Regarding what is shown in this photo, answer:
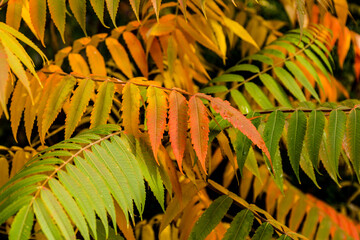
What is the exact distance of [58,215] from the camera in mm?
811

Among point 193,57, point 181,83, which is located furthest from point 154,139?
point 181,83

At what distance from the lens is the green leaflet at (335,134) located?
1.12 metres

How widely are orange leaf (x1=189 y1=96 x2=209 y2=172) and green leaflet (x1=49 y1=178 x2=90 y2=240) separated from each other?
29cm

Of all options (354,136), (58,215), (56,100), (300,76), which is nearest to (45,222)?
(58,215)

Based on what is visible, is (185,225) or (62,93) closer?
(62,93)

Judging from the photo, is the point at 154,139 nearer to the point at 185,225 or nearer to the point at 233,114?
the point at 233,114

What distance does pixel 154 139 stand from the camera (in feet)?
3.32

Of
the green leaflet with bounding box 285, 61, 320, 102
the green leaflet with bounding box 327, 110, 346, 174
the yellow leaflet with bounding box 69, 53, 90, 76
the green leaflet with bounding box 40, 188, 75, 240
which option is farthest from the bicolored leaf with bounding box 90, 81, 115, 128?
the green leaflet with bounding box 285, 61, 320, 102

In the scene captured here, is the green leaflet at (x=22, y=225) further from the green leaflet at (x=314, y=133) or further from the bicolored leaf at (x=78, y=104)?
the green leaflet at (x=314, y=133)

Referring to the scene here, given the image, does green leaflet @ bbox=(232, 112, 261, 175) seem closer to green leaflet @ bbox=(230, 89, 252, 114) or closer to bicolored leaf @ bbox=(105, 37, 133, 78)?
green leaflet @ bbox=(230, 89, 252, 114)

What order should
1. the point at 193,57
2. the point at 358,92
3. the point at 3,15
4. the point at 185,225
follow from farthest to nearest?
the point at 358,92
the point at 3,15
the point at 193,57
the point at 185,225

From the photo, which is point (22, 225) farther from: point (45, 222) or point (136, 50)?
point (136, 50)

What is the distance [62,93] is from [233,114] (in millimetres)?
468

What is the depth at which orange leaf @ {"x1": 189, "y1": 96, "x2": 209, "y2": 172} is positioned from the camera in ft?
3.30
